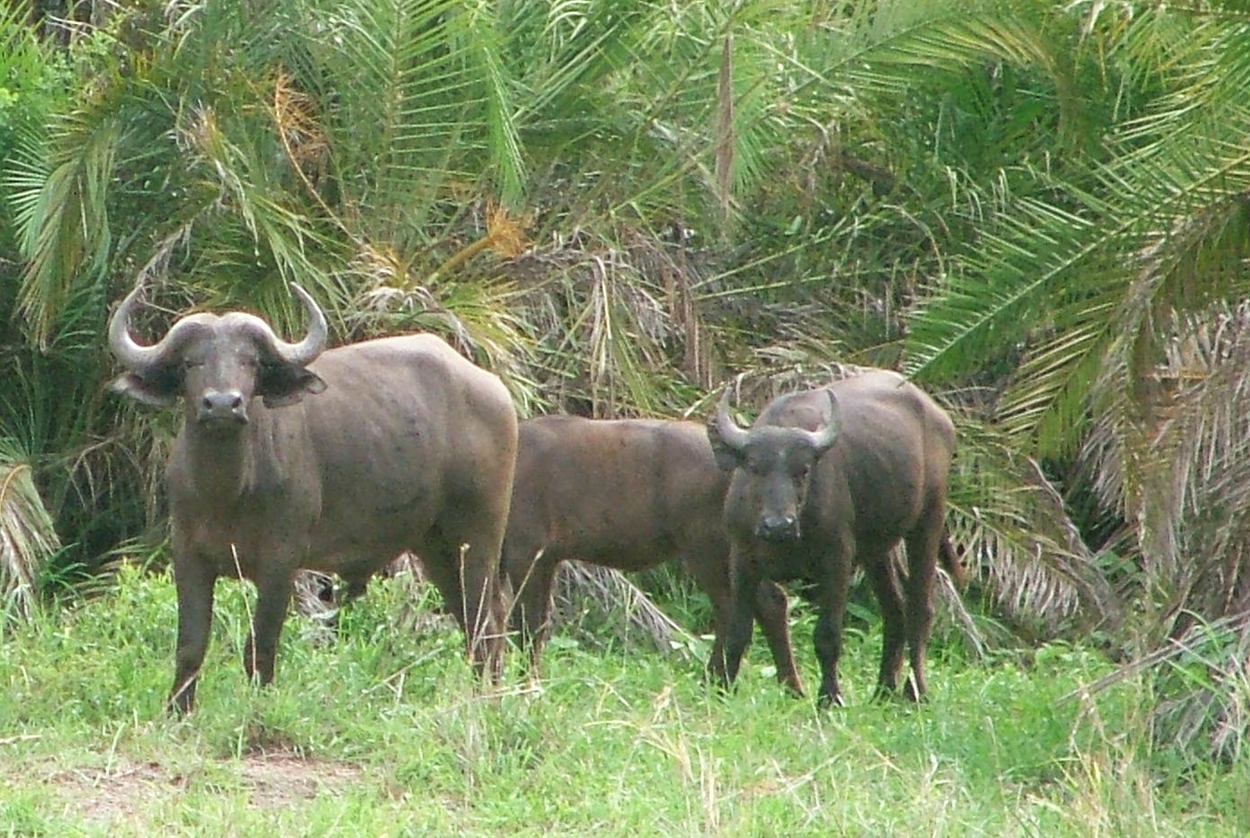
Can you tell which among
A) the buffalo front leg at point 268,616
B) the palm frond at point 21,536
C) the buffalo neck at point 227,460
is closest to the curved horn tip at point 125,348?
the buffalo neck at point 227,460

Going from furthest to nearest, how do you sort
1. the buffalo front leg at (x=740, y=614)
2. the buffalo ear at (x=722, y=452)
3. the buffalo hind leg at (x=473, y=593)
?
1. the buffalo front leg at (x=740, y=614)
2. the buffalo ear at (x=722, y=452)
3. the buffalo hind leg at (x=473, y=593)

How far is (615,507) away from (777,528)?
5.77 ft

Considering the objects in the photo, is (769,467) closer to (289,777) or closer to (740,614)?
(740,614)

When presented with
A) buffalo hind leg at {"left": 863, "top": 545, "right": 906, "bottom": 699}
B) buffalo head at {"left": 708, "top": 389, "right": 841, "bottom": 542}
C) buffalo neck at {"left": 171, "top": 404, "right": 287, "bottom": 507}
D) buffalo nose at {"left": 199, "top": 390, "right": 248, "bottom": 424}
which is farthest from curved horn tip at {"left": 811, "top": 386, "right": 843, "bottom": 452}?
buffalo nose at {"left": 199, "top": 390, "right": 248, "bottom": 424}

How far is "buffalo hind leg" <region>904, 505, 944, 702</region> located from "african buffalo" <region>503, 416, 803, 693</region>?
93 centimetres

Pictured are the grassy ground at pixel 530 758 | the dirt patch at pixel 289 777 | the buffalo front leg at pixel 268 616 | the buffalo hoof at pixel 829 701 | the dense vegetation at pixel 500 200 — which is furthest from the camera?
the dense vegetation at pixel 500 200

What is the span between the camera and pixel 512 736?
767 cm

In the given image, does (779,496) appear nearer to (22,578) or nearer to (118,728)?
(118,728)

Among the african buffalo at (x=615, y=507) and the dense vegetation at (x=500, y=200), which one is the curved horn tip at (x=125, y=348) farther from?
the african buffalo at (x=615, y=507)

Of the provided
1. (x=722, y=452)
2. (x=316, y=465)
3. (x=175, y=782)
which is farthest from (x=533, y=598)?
(x=175, y=782)

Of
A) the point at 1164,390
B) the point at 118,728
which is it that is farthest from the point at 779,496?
the point at 118,728

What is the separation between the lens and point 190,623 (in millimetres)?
8312

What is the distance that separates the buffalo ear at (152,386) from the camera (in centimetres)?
823

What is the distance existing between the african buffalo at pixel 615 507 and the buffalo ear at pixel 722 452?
3.23ft
